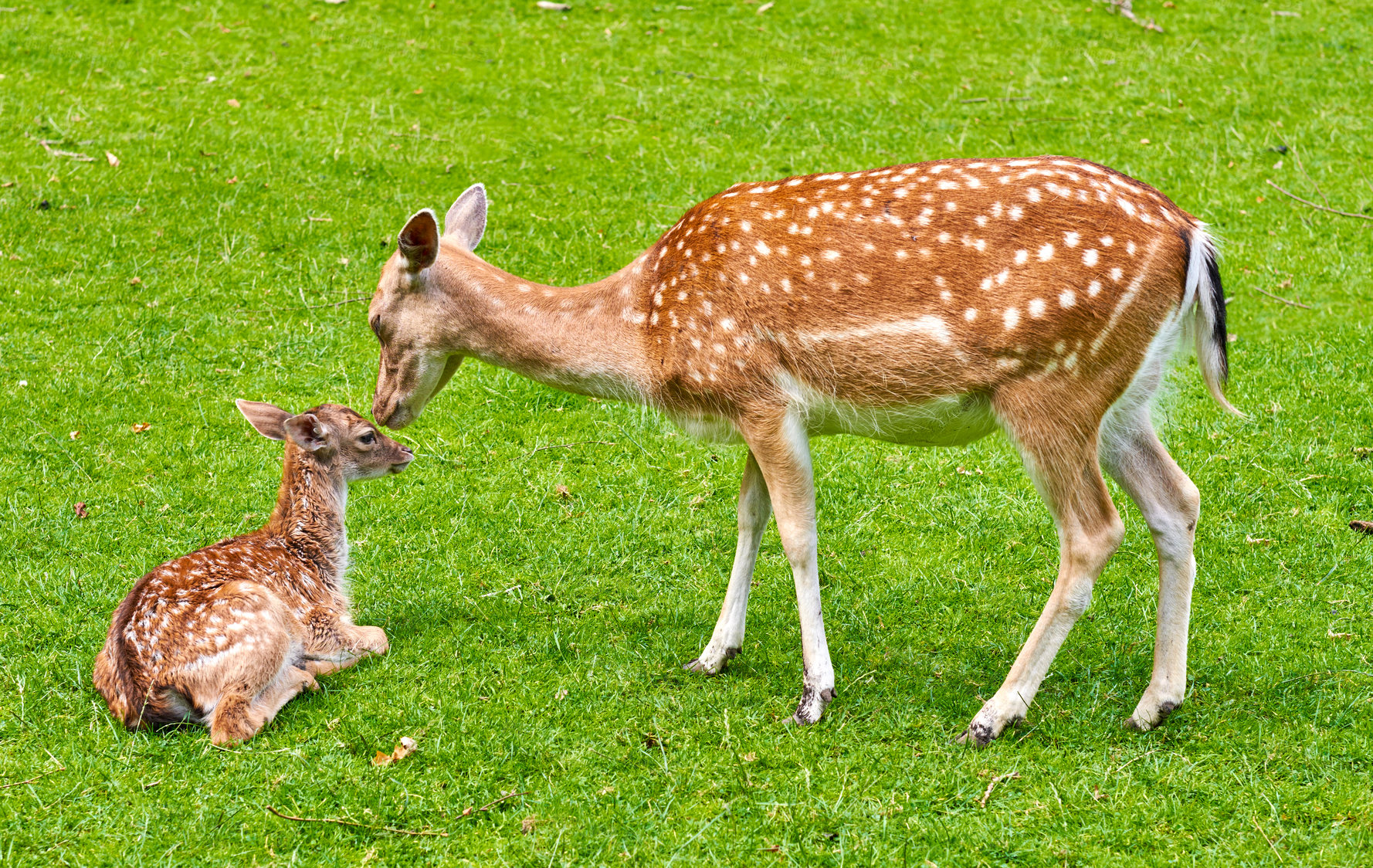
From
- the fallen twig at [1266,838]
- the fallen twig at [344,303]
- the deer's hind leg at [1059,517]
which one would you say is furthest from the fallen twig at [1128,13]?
the fallen twig at [1266,838]

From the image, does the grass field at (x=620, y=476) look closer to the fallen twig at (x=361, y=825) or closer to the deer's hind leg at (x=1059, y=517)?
the fallen twig at (x=361, y=825)

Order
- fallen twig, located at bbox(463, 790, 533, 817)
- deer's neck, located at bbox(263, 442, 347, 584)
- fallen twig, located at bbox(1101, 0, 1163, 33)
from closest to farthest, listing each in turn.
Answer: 1. fallen twig, located at bbox(463, 790, 533, 817)
2. deer's neck, located at bbox(263, 442, 347, 584)
3. fallen twig, located at bbox(1101, 0, 1163, 33)

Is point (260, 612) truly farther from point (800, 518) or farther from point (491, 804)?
point (800, 518)

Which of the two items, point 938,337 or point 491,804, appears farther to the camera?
point 938,337

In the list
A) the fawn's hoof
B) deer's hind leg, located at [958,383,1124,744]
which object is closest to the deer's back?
deer's hind leg, located at [958,383,1124,744]

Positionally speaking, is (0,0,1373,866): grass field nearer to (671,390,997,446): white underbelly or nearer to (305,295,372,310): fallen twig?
(305,295,372,310): fallen twig

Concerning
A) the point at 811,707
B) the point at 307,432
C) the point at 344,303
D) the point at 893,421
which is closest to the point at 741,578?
the point at 811,707

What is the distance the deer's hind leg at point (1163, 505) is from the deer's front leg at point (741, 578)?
1.39 meters

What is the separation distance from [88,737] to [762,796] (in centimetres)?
243

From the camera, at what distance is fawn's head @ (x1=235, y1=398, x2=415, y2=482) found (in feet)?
19.1

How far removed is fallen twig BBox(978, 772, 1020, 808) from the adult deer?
0.82 ft

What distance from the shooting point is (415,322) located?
5672 millimetres

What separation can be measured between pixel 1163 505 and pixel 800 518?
1404mm

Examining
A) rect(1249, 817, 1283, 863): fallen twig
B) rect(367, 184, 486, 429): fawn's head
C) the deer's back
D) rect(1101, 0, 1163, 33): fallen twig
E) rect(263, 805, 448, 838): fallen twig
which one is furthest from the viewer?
rect(1101, 0, 1163, 33): fallen twig
